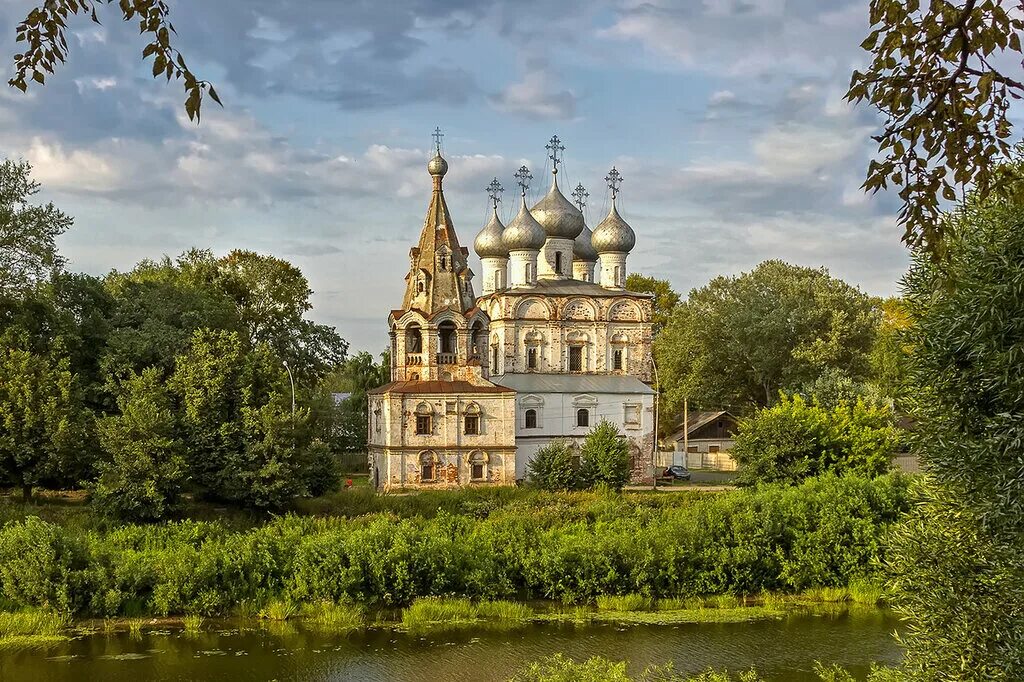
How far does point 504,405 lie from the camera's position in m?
33.0

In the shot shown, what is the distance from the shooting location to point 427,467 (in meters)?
32.2

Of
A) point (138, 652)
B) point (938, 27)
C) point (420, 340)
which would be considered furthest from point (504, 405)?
point (938, 27)

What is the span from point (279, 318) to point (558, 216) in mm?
10472

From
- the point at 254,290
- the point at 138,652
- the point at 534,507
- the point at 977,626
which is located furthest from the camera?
the point at 254,290

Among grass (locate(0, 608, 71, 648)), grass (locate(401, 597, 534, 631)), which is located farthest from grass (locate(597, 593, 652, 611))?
grass (locate(0, 608, 71, 648))

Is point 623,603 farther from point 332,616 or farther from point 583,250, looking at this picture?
point 583,250

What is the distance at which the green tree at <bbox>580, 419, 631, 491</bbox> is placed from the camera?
1204 inches

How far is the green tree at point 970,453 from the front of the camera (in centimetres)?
929

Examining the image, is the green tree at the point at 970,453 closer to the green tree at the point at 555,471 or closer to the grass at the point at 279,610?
the grass at the point at 279,610

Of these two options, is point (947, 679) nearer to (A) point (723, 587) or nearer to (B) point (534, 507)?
(A) point (723, 587)

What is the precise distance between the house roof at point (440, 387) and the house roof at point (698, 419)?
1642 cm

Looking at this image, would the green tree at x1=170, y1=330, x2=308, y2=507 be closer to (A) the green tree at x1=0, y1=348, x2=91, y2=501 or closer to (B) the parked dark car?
(A) the green tree at x1=0, y1=348, x2=91, y2=501

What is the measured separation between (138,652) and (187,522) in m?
4.70

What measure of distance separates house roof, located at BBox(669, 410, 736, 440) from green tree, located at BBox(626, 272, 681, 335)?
182 inches
